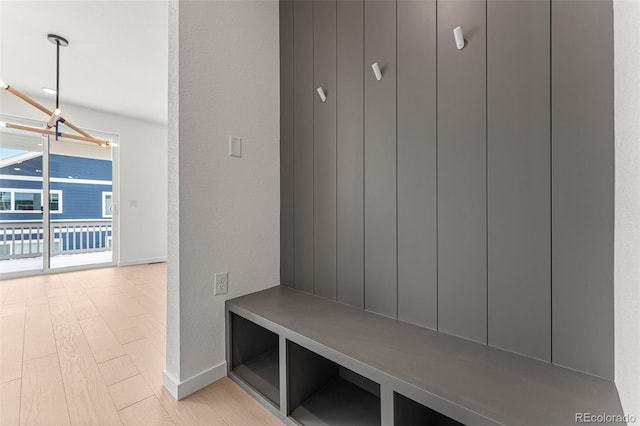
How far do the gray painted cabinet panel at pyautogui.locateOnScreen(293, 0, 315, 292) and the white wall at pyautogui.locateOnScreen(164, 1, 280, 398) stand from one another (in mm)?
178

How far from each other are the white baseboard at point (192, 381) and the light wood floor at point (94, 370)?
0.09 ft

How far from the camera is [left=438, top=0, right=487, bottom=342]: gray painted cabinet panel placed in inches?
39.5

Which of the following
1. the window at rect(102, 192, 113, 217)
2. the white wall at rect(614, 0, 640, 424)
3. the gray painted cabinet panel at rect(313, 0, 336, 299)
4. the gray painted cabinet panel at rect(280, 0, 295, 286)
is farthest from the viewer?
the window at rect(102, 192, 113, 217)

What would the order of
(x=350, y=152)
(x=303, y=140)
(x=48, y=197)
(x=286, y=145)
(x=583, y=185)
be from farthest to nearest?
(x=48, y=197)
(x=286, y=145)
(x=303, y=140)
(x=350, y=152)
(x=583, y=185)

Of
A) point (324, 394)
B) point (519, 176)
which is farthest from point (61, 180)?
point (519, 176)

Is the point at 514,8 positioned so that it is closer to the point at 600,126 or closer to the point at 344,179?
the point at 600,126

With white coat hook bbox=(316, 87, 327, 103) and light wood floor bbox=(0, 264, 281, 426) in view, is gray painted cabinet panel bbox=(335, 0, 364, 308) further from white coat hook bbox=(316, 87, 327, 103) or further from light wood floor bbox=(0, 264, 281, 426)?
light wood floor bbox=(0, 264, 281, 426)

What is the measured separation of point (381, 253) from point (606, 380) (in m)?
0.81

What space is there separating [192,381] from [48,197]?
4330 millimetres

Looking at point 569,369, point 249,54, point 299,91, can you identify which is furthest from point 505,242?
point 249,54

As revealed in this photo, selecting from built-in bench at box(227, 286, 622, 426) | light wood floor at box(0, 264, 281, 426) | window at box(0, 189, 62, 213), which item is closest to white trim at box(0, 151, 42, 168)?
window at box(0, 189, 62, 213)

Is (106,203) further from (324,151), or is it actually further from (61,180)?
(324,151)

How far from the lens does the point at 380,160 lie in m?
1.29

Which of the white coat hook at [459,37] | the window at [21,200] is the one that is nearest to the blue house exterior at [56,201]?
the window at [21,200]
